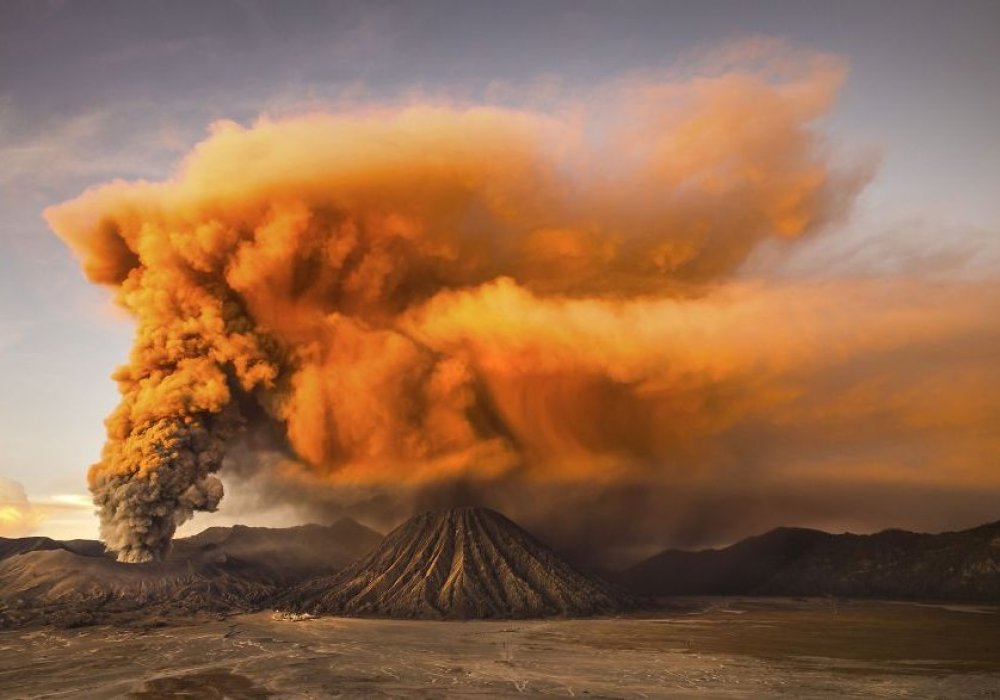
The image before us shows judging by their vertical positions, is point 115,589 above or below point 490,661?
above

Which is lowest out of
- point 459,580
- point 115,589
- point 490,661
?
point 490,661

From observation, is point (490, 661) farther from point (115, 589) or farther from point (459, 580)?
point (459, 580)

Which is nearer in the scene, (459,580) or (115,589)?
(115,589)

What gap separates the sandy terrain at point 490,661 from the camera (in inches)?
2110

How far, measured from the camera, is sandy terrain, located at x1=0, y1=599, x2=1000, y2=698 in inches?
2110

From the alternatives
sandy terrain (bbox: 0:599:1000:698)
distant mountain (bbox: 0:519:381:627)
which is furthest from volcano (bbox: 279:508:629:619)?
sandy terrain (bbox: 0:599:1000:698)

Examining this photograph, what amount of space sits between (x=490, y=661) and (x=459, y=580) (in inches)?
3265

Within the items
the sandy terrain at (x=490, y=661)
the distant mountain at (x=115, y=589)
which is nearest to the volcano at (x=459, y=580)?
the distant mountain at (x=115, y=589)

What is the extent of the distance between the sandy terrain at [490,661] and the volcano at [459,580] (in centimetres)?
3160

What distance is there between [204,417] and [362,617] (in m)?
52.6

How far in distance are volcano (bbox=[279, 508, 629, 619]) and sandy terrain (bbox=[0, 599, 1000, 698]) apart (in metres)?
31.6

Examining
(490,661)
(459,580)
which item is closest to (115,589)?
(459,580)

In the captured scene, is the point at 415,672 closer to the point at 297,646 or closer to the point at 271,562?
the point at 297,646

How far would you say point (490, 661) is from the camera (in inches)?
2827
